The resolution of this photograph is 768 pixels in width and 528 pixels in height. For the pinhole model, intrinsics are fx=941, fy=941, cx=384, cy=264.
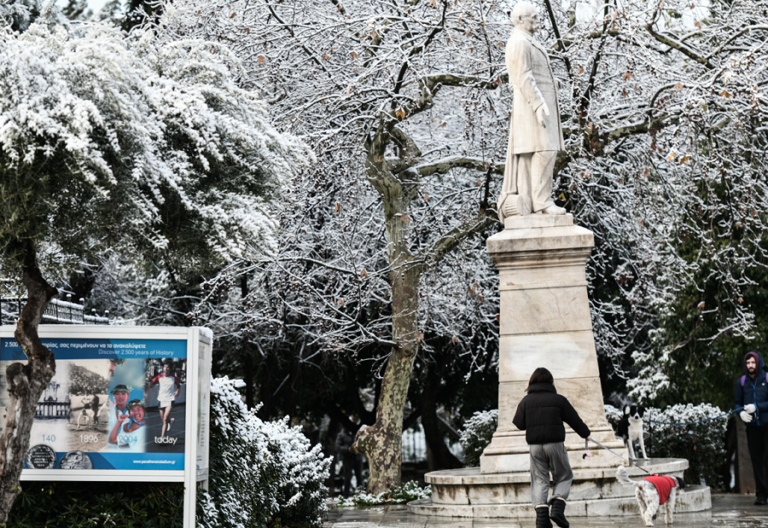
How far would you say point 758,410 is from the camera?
1202 cm

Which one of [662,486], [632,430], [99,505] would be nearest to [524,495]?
[662,486]

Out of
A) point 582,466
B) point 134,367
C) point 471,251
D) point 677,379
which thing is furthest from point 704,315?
point 134,367

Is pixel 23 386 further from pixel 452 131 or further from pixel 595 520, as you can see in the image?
pixel 452 131

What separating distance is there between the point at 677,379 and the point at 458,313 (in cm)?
556

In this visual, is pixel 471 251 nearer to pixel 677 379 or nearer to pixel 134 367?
pixel 677 379

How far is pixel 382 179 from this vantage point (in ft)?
52.1

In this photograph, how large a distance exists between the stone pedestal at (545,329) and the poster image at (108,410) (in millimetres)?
4535

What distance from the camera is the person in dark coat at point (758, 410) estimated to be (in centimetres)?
1200

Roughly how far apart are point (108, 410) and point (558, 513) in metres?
3.91

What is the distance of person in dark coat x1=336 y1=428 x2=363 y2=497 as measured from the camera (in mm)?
28406

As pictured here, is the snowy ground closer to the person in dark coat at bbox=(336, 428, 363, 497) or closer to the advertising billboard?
the advertising billboard

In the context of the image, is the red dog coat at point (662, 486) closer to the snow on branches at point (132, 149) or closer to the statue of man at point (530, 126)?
the statue of man at point (530, 126)

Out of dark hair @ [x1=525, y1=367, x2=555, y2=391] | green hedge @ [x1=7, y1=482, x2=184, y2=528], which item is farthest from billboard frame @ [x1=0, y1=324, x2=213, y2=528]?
dark hair @ [x1=525, y1=367, x2=555, y2=391]

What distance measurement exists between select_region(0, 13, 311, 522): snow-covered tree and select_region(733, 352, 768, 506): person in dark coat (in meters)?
7.33
